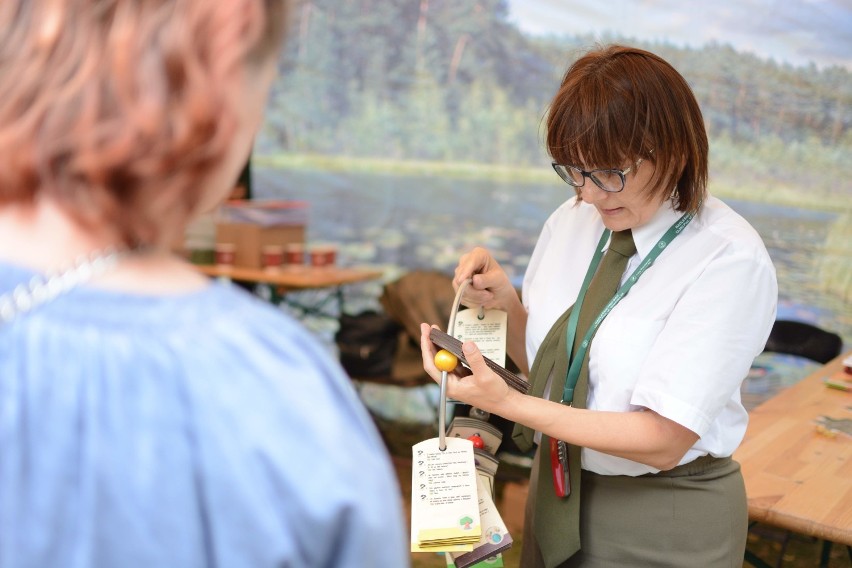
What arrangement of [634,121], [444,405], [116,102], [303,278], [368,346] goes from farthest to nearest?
[303,278]
[368,346]
[634,121]
[444,405]
[116,102]

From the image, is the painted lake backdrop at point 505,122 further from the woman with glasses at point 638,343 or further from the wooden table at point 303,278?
the woman with glasses at point 638,343

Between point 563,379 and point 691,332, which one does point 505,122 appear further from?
point 691,332

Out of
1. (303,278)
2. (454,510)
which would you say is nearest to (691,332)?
(454,510)

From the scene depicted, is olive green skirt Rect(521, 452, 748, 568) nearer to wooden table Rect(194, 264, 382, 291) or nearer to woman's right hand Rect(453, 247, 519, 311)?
woman's right hand Rect(453, 247, 519, 311)

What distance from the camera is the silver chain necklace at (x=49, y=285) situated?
2.01ft

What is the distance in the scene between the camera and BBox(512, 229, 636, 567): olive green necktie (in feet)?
5.38

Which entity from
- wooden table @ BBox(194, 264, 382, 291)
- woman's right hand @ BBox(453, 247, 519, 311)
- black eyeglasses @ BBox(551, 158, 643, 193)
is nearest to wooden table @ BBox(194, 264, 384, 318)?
wooden table @ BBox(194, 264, 382, 291)

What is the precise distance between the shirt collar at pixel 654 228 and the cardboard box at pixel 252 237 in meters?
3.48

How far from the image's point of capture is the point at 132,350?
2.02 feet

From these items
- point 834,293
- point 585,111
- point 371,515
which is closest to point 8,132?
point 371,515

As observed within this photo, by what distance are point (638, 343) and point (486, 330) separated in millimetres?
313

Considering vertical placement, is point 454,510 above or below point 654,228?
below

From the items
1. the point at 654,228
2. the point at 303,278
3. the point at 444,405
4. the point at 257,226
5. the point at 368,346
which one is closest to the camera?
the point at 444,405

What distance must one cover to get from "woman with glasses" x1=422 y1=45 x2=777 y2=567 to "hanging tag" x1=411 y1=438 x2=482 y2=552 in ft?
0.33
